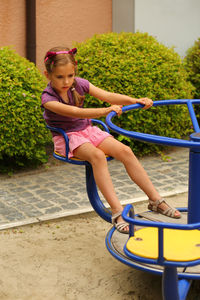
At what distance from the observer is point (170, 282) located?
2.50 meters

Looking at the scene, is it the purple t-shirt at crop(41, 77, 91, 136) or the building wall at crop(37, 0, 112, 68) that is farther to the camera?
the building wall at crop(37, 0, 112, 68)

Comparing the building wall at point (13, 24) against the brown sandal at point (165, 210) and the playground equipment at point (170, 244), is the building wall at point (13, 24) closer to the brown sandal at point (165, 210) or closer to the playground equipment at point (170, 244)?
the brown sandal at point (165, 210)

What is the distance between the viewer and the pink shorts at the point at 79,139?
3641 millimetres

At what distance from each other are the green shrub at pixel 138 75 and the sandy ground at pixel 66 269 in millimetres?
2292

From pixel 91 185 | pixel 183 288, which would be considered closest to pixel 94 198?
pixel 91 185

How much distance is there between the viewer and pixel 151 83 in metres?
6.35

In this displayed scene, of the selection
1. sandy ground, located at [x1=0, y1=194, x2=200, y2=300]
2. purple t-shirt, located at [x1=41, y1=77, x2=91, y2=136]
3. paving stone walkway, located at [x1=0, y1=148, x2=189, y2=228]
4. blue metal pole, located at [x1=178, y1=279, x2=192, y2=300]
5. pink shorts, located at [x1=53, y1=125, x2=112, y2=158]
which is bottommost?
sandy ground, located at [x1=0, y1=194, x2=200, y2=300]

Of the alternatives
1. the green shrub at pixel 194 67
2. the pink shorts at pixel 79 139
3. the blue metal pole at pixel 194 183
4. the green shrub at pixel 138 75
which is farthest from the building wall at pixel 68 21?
the blue metal pole at pixel 194 183

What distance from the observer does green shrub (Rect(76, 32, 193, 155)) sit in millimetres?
6176

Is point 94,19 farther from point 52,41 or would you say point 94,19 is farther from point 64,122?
point 64,122

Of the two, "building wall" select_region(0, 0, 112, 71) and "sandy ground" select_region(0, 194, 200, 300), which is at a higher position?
"building wall" select_region(0, 0, 112, 71)

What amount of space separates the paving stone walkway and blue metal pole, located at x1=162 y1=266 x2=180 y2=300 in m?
2.05

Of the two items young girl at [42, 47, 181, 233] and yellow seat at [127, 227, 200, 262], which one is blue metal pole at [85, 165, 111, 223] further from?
yellow seat at [127, 227, 200, 262]

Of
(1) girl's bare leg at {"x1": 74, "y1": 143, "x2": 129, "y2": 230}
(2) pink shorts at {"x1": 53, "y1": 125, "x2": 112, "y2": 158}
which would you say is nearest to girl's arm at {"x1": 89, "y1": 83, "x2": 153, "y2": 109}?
(2) pink shorts at {"x1": 53, "y1": 125, "x2": 112, "y2": 158}
